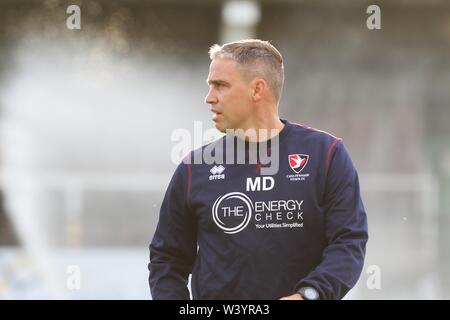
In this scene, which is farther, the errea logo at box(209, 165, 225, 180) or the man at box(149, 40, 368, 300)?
the errea logo at box(209, 165, 225, 180)

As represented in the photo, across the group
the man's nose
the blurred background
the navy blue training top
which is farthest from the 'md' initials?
the blurred background

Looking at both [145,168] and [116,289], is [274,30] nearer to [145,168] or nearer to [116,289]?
[145,168]

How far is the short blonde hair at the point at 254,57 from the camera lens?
1842 millimetres

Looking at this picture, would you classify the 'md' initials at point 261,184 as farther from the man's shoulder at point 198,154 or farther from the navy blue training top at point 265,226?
the man's shoulder at point 198,154

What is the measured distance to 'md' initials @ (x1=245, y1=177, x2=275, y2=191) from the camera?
1.83 meters

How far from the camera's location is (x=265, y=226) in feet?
5.83

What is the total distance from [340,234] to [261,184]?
238 mm

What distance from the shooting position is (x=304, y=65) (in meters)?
8.02

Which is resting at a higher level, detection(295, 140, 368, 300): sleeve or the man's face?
the man's face

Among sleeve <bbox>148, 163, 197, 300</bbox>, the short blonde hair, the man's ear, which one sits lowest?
sleeve <bbox>148, 163, 197, 300</bbox>

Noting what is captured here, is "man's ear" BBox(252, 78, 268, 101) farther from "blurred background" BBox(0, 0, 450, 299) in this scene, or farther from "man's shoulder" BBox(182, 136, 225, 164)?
"blurred background" BBox(0, 0, 450, 299)
